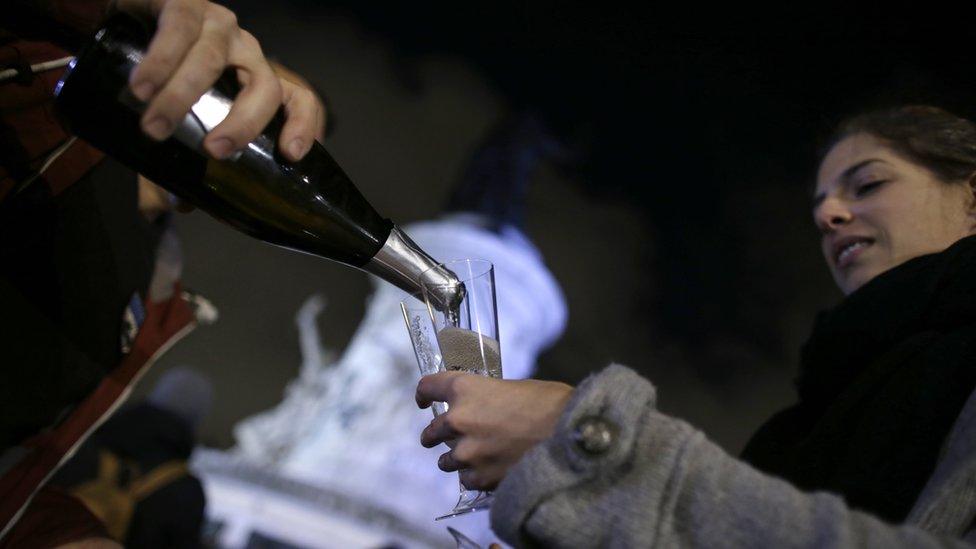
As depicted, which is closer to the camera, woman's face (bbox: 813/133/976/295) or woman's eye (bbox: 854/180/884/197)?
woman's face (bbox: 813/133/976/295)

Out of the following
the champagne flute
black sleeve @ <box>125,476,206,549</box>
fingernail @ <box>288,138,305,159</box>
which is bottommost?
black sleeve @ <box>125,476,206,549</box>

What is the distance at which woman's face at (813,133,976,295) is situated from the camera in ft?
7.02

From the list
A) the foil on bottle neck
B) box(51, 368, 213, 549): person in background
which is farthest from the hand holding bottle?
box(51, 368, 213, 549): person in background

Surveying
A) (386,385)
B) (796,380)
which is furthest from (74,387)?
(386,385)

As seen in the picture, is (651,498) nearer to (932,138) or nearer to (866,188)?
(866,188)

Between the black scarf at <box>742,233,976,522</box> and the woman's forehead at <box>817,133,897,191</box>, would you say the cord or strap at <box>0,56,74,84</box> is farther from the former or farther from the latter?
the woman's forehead at <box>817,133,897,191</box>

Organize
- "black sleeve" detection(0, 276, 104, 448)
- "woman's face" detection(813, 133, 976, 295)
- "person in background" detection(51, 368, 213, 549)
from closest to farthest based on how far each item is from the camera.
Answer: "black sleeve" detection(0, 276, 104, 448) → "woman's face" detection(813, 133, 976, 295) → "person in background" detection(51, 368, 213, 549)

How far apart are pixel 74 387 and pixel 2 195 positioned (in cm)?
A: 60

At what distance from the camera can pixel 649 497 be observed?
33.3 inches

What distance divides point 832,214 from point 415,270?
1.81m

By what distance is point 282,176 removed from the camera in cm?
128

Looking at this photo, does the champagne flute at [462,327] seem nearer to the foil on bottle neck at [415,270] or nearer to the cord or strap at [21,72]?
the foil on bottle neck at [415,270]

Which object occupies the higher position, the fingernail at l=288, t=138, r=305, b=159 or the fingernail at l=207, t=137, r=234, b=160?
the fingernail at l=288, t=138, r=305, b=159

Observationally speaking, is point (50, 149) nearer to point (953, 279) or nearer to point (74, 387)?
point (74, 387)
